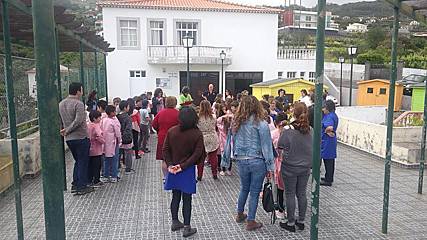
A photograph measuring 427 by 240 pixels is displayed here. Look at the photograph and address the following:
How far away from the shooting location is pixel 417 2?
4.95m

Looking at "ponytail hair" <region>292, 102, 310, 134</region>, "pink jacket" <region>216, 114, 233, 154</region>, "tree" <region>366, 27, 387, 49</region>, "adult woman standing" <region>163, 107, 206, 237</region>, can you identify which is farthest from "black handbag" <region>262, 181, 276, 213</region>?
"tree" <region>366, 27, 387, 49</region>

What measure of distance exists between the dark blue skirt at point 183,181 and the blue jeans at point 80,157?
2.24m

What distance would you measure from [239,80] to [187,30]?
15.1 ft

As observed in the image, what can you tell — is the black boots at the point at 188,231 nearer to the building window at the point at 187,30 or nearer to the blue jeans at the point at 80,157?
the blue jeans at the point at 80,157

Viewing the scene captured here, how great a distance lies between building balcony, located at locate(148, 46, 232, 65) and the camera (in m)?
23.5

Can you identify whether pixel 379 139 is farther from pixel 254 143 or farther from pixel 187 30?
pixel 187 30

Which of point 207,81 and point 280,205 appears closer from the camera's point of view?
point 280,205

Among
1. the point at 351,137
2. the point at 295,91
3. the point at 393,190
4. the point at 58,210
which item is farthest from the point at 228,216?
the point at 295,91

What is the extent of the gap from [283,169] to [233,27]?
830 inches

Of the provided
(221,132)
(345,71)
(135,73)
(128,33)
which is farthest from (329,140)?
(345,71)

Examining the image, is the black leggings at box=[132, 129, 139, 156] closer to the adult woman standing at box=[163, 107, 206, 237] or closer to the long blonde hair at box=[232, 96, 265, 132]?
the adult woman standing at box=[163, 107, 206, 237]

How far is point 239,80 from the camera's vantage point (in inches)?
1006

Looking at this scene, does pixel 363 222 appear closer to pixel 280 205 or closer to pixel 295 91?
pixel 280 205

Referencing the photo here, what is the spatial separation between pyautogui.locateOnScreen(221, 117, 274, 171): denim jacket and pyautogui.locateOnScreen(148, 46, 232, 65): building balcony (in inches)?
747
